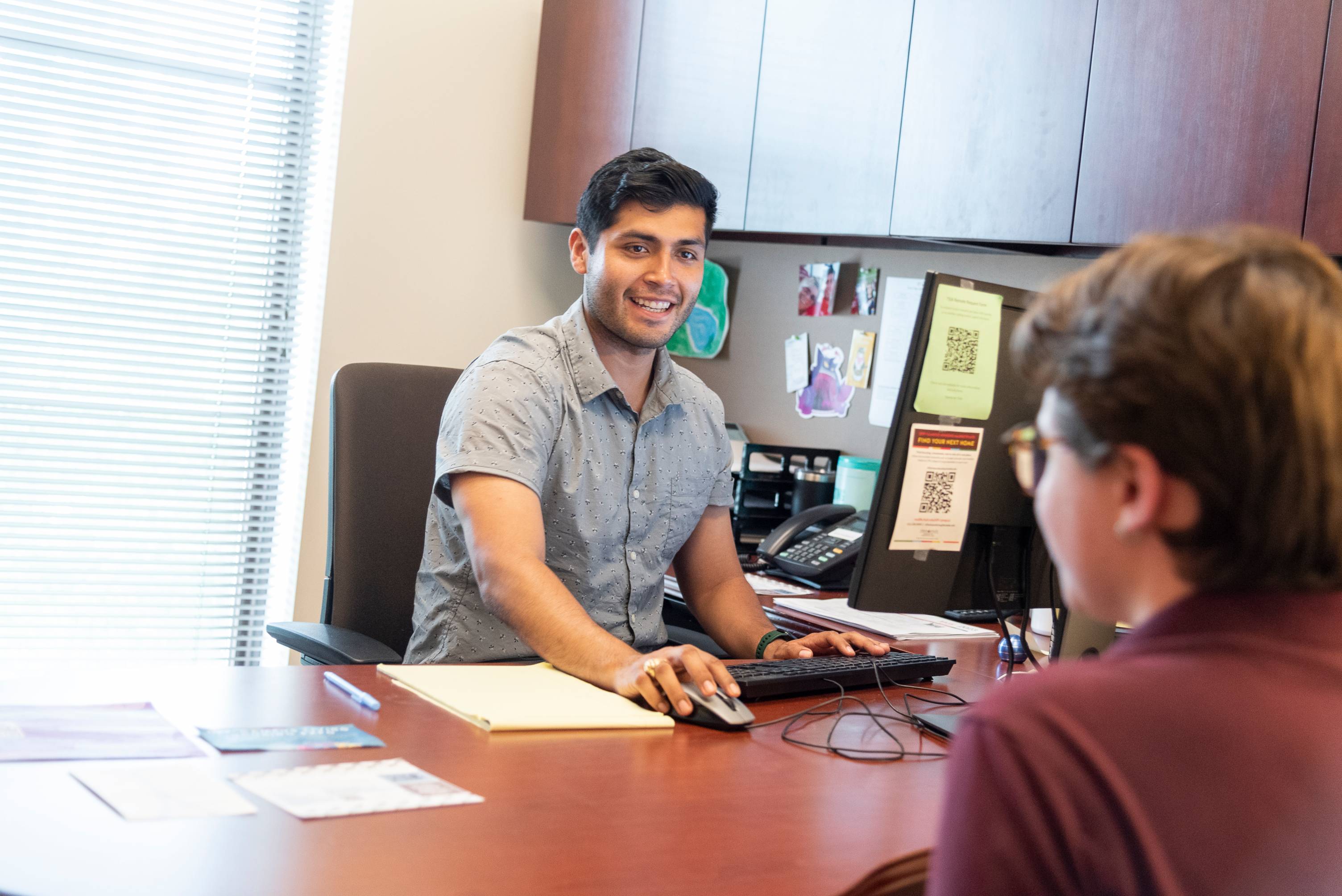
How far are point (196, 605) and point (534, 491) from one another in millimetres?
1602

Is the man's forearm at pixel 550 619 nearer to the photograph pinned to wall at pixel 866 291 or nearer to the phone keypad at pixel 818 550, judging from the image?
the phone keypad at pixel 818 550

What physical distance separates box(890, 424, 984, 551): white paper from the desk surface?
0.22 meters

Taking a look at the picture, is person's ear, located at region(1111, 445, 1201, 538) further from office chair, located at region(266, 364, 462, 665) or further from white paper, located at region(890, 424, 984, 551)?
office chair, located at region(266, 364, 462, 665)

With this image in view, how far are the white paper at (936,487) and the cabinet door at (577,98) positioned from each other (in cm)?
161

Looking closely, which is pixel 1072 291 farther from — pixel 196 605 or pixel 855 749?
pixel 196 605

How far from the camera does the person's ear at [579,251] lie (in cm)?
200

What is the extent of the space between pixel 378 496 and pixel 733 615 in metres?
0.60

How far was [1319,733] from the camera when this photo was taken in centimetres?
52

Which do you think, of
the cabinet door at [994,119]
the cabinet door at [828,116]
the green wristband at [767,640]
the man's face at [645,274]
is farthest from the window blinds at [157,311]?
the green wristband at [767,640]

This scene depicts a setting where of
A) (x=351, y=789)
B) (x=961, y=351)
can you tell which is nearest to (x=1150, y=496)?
(x=351, y=789)

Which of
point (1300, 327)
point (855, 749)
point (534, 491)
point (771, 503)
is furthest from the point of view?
point (771, 503)

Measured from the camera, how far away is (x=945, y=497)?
4.36 ft

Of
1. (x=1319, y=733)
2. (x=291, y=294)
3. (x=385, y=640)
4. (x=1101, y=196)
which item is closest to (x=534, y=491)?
(x=385, y=640)

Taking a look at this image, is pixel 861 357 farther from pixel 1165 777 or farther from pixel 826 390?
pixel 1165 777
